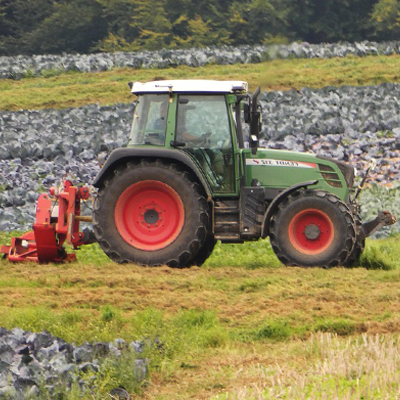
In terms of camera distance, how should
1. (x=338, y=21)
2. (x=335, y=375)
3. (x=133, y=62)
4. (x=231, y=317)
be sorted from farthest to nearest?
(x=338, y=21), (x=133, y=62), (x=231, y=317), (x=335, y=375)

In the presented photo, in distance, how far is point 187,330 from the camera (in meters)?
8.72

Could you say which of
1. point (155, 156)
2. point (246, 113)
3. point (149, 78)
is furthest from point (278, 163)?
point (149, 78)

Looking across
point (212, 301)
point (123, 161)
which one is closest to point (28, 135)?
point (123, 161)

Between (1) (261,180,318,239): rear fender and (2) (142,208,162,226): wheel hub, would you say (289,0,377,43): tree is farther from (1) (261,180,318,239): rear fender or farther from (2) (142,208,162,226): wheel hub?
(2) (142,208,162,226): wheel hub

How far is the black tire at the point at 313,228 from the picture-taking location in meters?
11.3

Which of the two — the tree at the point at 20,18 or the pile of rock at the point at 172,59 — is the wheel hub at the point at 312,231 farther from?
the tree at the point at 20,18

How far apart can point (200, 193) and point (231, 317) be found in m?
2.42

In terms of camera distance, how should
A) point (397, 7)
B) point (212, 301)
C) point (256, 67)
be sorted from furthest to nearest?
1. point (397, 7)
2. point (256, 67)
3. point (212, 301)

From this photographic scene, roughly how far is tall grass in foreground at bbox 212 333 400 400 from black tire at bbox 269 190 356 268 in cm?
343

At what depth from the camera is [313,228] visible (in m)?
11.4

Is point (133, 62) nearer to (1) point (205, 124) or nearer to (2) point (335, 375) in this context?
(1) point (205, 124)

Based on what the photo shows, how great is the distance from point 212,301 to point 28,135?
12606 millimetres

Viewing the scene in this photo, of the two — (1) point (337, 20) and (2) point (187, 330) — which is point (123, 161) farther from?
(1) point (337, 20)

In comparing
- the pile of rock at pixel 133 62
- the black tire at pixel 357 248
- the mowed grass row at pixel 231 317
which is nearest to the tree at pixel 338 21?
the pile of rock at pixel 133 62
